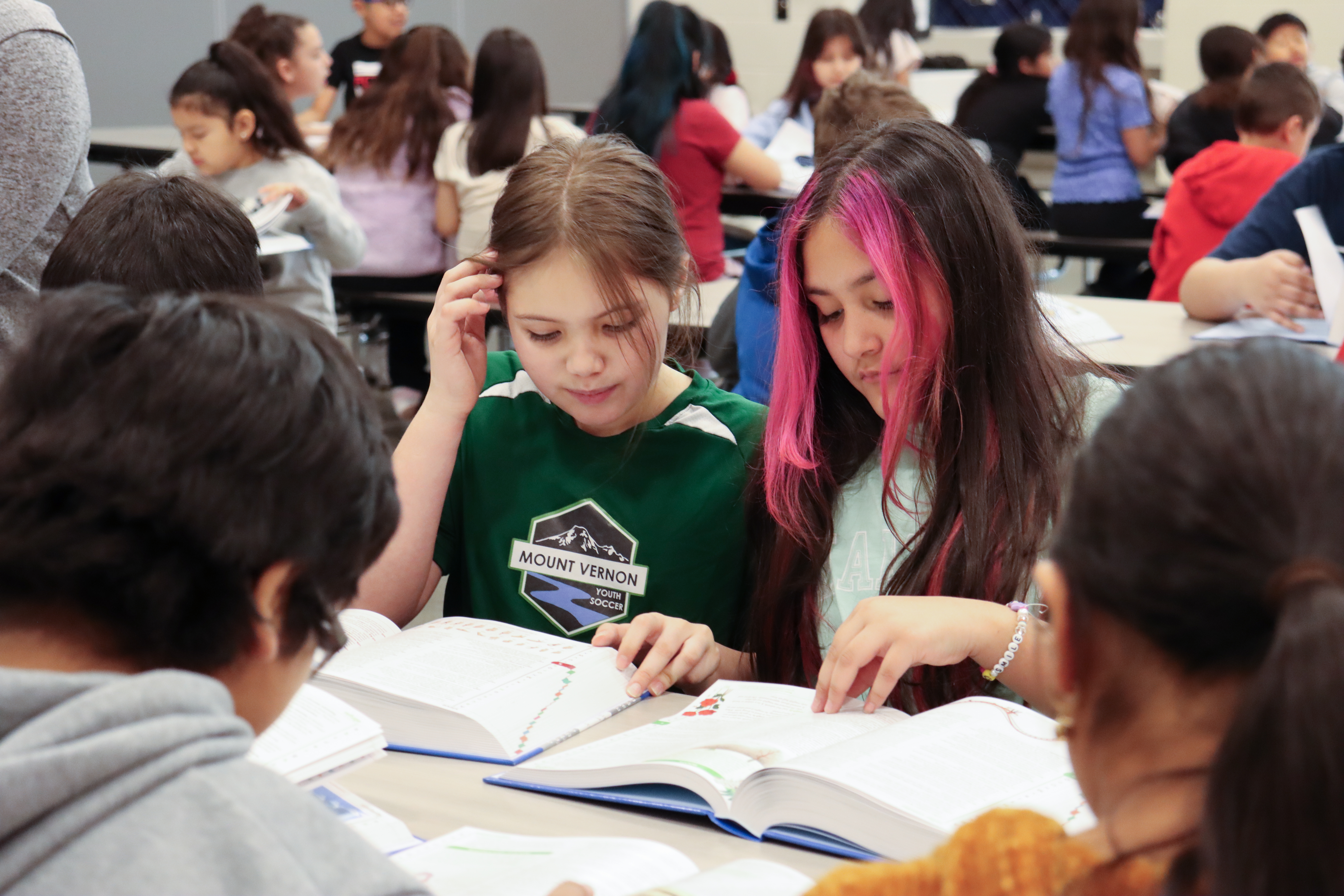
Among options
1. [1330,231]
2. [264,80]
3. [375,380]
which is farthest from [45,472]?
[375,380]

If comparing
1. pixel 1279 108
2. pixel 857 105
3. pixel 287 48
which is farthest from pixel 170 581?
pixel 287 48

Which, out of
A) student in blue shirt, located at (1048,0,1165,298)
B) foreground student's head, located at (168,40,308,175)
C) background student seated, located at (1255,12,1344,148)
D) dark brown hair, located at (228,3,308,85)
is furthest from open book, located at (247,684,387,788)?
background student seated, located at (1255,12,1344,148)

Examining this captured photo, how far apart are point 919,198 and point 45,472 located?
0.88m

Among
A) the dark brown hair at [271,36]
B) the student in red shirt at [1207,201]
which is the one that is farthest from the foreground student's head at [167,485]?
the dark brown hair at [271,36]

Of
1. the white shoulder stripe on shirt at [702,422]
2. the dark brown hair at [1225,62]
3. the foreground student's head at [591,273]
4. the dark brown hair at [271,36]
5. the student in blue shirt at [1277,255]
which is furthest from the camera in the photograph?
the dark brown hair at [1225,62]

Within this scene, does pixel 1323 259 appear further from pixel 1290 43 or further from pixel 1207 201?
pixel 1290 43

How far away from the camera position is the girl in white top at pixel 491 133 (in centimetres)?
379

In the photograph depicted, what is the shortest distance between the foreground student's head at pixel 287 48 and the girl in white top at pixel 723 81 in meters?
1.41

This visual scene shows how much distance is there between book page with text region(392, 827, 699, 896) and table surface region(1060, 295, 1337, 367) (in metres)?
1.46

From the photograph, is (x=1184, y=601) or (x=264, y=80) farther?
(x=264, y=80)

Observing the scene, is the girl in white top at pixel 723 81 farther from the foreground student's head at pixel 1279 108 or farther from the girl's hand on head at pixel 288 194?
the girl's hand on head at pixel 288 194

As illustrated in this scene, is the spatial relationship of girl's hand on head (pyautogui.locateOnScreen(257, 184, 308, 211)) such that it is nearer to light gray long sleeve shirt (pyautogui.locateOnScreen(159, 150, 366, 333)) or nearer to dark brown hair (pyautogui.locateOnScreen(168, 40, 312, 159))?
light gray long sleeve shirt (pyautogui.locateOnScreen(159, 150, 366, 333))

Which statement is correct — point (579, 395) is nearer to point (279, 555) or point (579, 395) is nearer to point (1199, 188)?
point (279, 555)

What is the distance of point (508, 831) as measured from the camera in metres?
0.95
